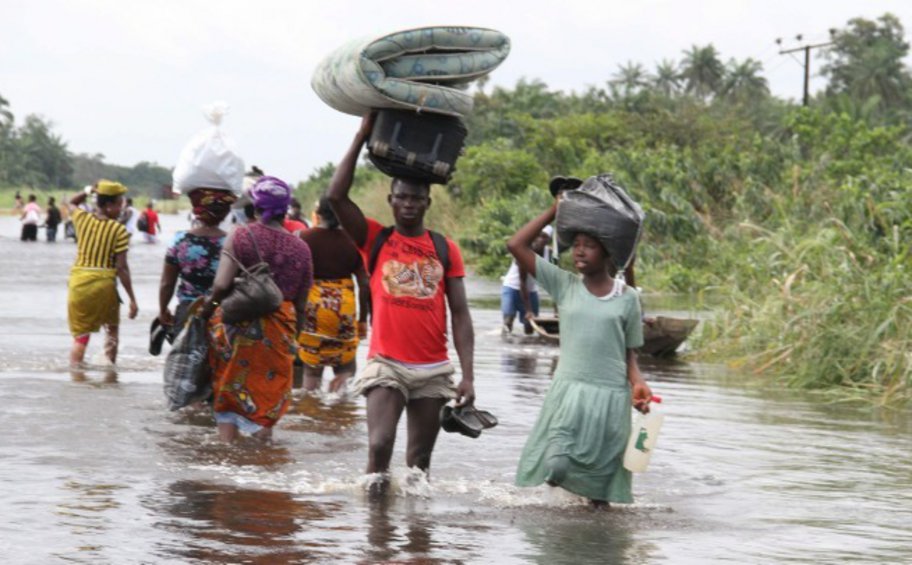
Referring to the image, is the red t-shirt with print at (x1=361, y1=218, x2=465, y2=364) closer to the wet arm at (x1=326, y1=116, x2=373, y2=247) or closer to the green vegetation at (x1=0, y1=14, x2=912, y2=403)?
the wet arm at (x1=326, y1=116, x2=373, y2=247)

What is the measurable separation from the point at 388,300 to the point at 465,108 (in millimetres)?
975

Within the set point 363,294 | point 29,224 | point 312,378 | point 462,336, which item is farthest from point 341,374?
point 29,224

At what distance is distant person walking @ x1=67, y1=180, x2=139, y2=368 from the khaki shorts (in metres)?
5.95

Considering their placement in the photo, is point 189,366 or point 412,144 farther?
point 189,366

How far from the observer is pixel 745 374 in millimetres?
16547

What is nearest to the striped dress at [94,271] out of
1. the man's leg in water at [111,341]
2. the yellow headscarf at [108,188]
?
the yellow headscarf at [108,188]

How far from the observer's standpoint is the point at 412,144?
784 centimetres

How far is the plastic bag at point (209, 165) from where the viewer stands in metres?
10.5

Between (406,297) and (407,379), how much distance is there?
1.28ft

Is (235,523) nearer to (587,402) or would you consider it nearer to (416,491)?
(416,491)

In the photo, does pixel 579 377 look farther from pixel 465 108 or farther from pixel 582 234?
pixel 465 108

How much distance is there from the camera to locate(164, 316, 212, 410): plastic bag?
32.7 ft

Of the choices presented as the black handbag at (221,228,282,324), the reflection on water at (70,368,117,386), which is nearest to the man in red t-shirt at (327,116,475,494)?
the black handbag at (221,228,282,324)

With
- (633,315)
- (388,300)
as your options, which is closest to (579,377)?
(633,315)
